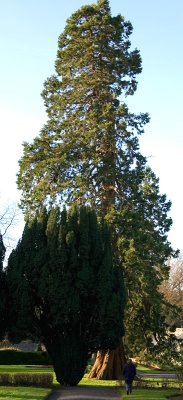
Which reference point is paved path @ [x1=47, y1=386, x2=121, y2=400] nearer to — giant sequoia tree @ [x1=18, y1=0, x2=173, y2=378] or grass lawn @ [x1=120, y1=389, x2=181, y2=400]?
grass lawn @ [x1=120, y1=389, x2=181, y2=400]

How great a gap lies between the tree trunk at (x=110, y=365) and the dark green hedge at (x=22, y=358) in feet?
63.2

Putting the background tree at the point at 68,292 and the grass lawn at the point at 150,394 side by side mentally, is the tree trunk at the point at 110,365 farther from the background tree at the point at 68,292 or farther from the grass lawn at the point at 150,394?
the grass lawn at the point at 150,394

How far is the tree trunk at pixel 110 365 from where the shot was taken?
98.1 feet

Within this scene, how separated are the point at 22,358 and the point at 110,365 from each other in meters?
21.4

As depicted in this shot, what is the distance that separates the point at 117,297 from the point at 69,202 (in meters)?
7.02

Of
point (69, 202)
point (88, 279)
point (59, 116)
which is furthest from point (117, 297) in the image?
point (59, 116)

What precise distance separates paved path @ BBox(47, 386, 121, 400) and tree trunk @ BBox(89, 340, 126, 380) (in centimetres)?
429

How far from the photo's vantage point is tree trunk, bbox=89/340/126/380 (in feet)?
98.1

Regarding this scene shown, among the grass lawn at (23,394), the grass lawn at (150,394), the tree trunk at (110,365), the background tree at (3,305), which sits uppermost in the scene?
the background tree at (3,305)

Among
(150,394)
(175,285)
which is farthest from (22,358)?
(175,285)

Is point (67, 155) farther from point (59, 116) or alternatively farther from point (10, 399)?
point (10, 399)

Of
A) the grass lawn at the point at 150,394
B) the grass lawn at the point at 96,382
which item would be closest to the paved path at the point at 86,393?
the grass lawn at the point at 150,394

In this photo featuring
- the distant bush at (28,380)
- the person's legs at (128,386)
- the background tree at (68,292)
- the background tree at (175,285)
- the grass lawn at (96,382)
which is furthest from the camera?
the background tree at (175,285)

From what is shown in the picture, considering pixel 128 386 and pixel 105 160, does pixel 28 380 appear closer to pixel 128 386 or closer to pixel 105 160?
pixel 128 386
